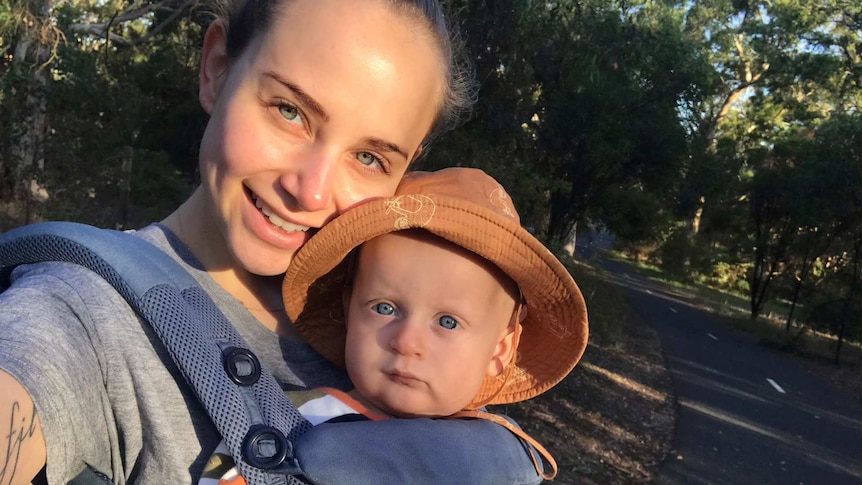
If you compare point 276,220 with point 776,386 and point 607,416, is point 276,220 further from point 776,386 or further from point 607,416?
point 776,386

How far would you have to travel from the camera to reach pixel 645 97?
1483 cm

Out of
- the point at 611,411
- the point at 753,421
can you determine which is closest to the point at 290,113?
the point at 611,411

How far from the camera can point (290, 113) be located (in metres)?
1.48

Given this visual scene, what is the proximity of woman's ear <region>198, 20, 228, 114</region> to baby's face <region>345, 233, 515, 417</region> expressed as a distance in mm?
506

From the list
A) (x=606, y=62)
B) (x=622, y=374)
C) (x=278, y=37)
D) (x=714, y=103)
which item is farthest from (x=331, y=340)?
(x=714, y=103)

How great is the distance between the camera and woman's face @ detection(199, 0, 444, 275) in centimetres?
146

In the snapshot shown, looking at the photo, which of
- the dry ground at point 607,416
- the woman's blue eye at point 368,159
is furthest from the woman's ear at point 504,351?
the dry ground at point 607,416

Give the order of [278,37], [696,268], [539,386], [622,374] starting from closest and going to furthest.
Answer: [278,37]
[539,386]
[622,374]
[696,268]

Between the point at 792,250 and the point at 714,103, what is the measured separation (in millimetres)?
18495

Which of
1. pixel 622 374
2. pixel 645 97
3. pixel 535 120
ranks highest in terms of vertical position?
pixel 645 97

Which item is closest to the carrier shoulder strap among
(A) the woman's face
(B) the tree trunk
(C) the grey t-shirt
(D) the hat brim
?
(C) the grey t-shirt

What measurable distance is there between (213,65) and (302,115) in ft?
1.14

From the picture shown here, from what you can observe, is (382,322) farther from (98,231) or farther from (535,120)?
(535,120)

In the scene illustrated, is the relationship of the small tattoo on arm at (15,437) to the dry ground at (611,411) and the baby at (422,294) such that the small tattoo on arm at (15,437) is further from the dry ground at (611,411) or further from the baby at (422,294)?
the dry ground at (611,411)
